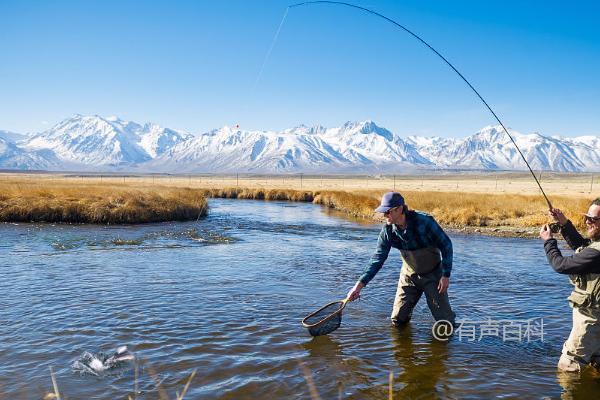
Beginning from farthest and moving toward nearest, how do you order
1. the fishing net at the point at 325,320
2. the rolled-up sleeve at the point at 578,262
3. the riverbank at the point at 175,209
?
the riverbank at the point at 175,209 < the fishing net at the point at 325,320 < the rolled-up sleeve at the point at 578,262

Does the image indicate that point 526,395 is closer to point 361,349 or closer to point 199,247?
point 361,349

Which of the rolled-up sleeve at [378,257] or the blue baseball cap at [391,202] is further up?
the blue baseball cap at [391,202]

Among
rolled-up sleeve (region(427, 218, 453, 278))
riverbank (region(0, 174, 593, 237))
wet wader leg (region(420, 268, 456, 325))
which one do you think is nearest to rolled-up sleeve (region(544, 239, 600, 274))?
rolled-up sleeve (region(427, 218, 453, 278))

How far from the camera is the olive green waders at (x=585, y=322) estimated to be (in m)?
5.55

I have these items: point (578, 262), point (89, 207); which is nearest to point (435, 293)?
point (578, 262)

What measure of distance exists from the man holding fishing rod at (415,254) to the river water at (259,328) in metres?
0.81

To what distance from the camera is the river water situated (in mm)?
6348

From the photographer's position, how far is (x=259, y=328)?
8.66 metres

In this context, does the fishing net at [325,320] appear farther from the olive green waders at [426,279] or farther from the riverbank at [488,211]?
the riverbank at [488,211]

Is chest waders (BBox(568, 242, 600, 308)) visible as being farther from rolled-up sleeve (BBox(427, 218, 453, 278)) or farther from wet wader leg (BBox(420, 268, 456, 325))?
wet wader leg (BBox(420, 268, 456, 325))

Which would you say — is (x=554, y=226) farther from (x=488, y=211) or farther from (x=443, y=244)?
(x=488, y=211)

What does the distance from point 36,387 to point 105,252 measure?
11142mm

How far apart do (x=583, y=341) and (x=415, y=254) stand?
2.40m

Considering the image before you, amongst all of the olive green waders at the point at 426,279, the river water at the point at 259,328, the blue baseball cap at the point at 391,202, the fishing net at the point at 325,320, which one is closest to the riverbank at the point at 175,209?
the river water at the point at 259,328
